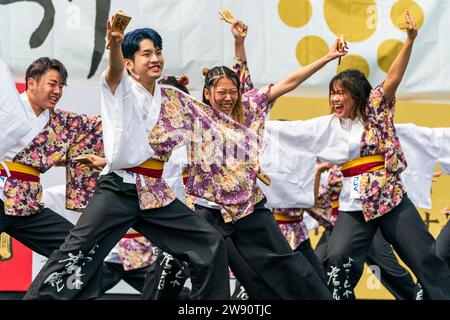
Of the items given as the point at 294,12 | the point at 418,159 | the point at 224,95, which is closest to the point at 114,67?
the point at 224,95

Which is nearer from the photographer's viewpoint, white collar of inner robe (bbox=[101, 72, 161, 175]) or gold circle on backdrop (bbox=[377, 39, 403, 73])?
white collar of inner robe (bbox=[101, 72, 161, 175])

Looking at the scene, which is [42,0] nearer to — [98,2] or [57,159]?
[98,2]

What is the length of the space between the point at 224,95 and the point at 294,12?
185 centimetres

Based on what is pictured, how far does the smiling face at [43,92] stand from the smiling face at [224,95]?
0.87 metres

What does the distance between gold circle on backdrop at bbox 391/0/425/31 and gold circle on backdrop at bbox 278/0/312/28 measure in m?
0.63

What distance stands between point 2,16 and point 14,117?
6.41ft

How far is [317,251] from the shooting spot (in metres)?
6.47

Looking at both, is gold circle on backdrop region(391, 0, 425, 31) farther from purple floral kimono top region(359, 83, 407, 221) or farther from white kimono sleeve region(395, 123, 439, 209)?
purple floral kimono top region(359, 83, 407, 221)

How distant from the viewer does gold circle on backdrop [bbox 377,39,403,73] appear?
21.4 feet

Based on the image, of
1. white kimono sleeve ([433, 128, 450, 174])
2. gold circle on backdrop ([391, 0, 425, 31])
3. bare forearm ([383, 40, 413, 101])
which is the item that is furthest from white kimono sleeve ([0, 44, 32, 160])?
gold circle on backdrop ([391, 0, 425, 31])

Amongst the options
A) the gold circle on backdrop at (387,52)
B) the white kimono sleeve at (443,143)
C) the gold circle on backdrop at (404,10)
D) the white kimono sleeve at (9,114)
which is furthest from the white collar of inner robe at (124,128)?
the gold circle on backdrop at (404,10)

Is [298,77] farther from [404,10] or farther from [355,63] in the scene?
[404,10]

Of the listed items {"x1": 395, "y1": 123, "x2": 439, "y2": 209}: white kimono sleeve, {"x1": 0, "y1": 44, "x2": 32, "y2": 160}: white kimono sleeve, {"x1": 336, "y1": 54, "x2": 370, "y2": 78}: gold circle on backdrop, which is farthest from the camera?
{"x1": 336, "y1": 54, "x2": 370, "y2": 78}: gold circle on backdrop

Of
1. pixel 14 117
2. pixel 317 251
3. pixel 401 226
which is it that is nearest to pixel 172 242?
pixel 14 117
